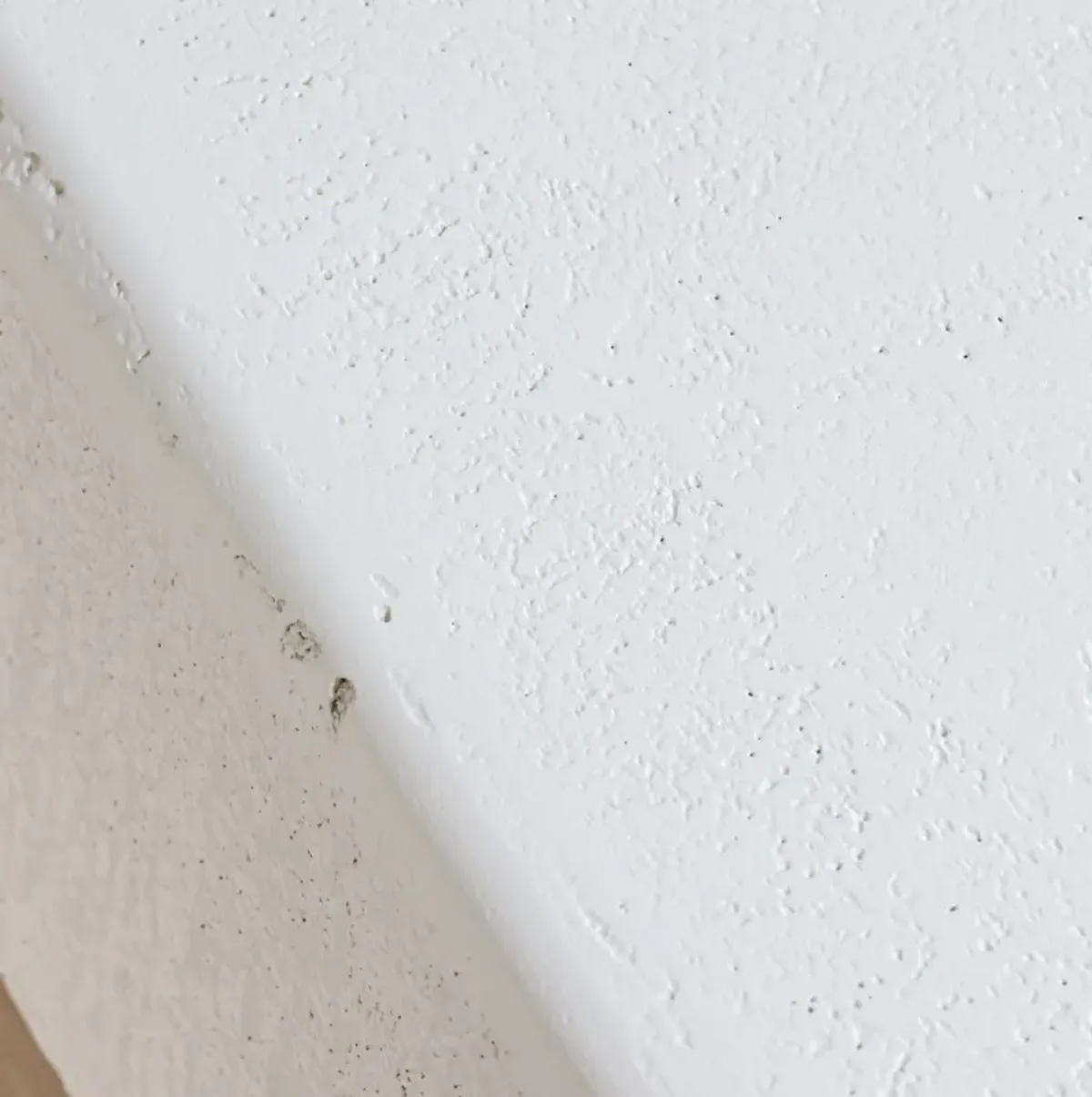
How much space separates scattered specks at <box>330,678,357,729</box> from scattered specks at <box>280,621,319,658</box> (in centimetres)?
2

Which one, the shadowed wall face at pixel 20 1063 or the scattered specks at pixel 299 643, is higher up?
the scattered specks at pixel 299 643

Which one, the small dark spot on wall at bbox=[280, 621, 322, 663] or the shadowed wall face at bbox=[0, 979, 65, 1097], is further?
the small dark spot on wall at bbox=[280, 621, 322, 663]

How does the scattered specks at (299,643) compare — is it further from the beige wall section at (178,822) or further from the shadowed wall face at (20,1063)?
the shadowed wall face at (20,1063)

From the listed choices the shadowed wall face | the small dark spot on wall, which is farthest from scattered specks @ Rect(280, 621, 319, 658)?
the shadowed wall face

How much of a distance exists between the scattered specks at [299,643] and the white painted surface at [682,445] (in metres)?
0.02

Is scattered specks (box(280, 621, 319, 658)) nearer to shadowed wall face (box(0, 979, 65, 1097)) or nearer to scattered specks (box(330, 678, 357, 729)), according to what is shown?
scattered specks (box(330, 678, 357, 729))

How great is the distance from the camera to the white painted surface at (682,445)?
528 millimetres

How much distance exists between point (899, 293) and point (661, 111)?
15 centimetres

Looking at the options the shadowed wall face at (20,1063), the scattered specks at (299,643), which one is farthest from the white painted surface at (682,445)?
the shadowed wall face at (20,1063)

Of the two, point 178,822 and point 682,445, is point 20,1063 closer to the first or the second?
point 178,822

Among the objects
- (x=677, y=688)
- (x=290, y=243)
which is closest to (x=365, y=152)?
(x=290, y=243)

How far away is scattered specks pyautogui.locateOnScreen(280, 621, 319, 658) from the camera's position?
2.02ft

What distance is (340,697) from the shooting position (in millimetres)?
607

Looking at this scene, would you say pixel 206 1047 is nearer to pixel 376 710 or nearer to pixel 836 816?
pixel 376 710
